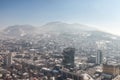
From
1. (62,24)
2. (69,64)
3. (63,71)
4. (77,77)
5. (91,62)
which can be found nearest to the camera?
(77,77)

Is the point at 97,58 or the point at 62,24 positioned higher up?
the point at 62,24

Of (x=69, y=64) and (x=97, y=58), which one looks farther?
(x=97, y=58)

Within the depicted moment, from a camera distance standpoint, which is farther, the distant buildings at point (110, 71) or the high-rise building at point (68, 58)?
the high-rise building at point (68, 58)

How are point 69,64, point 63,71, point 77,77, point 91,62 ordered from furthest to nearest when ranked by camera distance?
1. point 91,62
2. point 69,64
3. point 63,71
4. point 77,77

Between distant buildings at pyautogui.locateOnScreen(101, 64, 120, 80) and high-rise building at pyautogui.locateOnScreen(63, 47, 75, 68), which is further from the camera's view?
high-rise building at pyautogui.locateOnScreen(63, 47, 75, 68)

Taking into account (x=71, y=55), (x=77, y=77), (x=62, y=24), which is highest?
(x=62, y=24)

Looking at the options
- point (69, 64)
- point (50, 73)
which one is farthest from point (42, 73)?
point (69, 64)

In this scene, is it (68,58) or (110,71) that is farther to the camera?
(68,58)

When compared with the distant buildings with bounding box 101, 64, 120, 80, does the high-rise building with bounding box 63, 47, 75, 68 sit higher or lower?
higher

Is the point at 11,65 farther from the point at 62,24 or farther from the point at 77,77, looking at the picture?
the point at 62,24

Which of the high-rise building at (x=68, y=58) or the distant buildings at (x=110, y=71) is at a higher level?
the high-rise building at (x=68, y=58)

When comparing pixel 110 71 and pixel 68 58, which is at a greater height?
pixel 68 58
